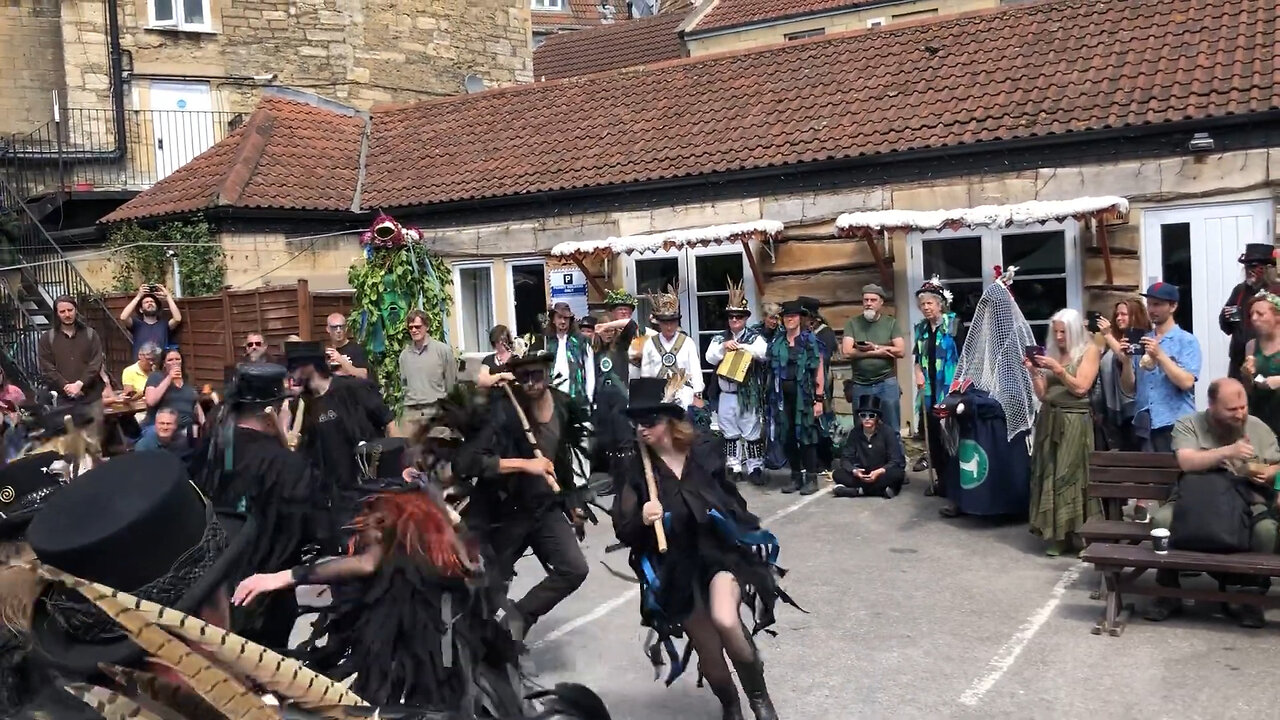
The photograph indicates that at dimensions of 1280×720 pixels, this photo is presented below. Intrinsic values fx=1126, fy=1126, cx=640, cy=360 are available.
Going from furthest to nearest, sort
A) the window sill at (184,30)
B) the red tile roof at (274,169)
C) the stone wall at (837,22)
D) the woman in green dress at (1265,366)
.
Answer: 1. the window sill at (184,30)
2. the stone wall at (837,22)
3. the red tile roof at (274,169)
4. the woman in green dress at (1265,366)

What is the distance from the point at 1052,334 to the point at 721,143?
590cm

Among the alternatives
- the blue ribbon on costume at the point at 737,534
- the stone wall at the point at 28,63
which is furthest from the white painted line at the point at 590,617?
the stone wall at the point at 28,63

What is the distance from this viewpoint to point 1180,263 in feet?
34.6

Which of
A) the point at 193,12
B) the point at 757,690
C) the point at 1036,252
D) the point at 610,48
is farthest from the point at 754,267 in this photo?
the point at 610,48

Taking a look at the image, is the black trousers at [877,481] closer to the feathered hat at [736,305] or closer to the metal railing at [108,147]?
the feathered hat at [736,305]

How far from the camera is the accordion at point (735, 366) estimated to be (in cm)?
1057

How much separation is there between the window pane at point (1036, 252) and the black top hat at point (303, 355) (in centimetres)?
685

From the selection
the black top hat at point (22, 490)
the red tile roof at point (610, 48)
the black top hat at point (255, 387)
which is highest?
the red tile roof at point (610, 48)

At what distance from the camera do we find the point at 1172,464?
6.99 meters

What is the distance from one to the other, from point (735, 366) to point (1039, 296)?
321cm

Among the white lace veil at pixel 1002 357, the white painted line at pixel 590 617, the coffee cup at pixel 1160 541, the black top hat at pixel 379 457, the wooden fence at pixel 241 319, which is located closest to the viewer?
the coffee cup at pixel 1160 541

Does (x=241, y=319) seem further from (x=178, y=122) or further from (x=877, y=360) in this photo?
(x=178, y=122)

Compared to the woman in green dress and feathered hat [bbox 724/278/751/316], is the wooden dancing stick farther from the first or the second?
the woman in green dress

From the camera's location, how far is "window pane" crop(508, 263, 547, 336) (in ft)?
47.1
